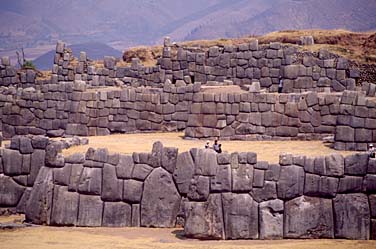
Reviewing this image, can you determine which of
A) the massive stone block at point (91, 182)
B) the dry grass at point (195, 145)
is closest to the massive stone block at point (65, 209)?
the massive stone block at point (91, 182)

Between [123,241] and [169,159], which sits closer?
[123,241]

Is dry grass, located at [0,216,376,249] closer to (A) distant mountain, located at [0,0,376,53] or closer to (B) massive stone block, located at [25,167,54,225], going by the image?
(B) massive stone block, located at [25,167,54,225]

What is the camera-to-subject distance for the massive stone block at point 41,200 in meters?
16.5

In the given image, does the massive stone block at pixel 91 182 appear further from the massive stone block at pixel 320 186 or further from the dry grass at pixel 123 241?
the massive stone block at pixel 320 186

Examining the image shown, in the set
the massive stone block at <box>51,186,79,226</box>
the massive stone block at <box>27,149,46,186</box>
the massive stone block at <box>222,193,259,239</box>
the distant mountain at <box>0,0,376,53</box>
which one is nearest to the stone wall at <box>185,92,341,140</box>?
the massive stone block at <box>27,149,46,186</box>

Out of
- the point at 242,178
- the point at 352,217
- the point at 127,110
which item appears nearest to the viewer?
the point at 352,217

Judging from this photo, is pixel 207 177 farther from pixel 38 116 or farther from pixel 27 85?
pixel 27 85

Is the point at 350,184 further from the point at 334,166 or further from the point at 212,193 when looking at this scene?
the point at 212,193

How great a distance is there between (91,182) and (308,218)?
196 inches

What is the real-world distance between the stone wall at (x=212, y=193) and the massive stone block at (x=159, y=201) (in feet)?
0.07

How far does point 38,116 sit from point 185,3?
97584 millimetres

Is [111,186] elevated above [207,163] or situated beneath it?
situated beneath

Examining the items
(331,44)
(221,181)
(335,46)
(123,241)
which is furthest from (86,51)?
(221,181)

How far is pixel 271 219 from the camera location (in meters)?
14.0
